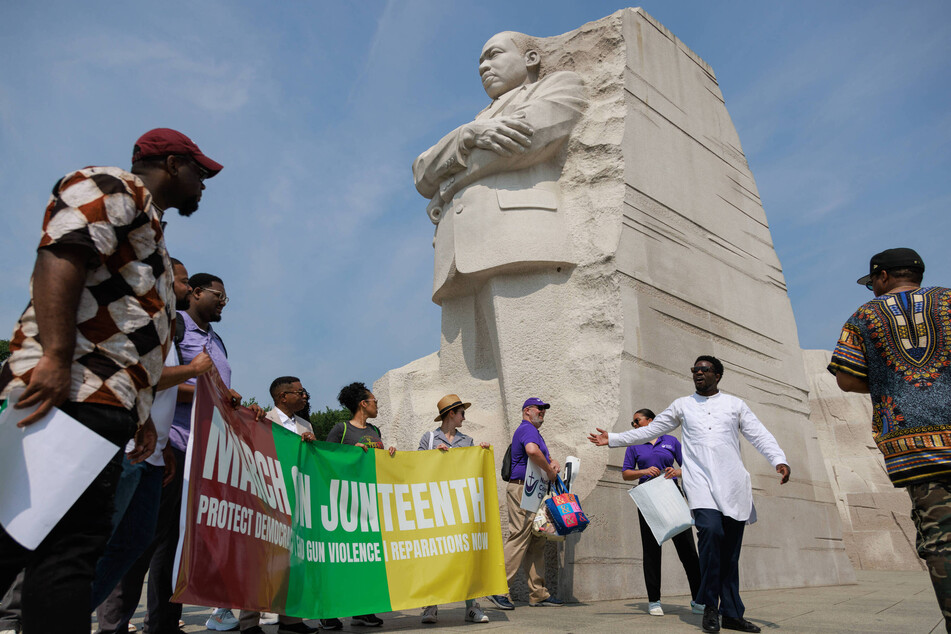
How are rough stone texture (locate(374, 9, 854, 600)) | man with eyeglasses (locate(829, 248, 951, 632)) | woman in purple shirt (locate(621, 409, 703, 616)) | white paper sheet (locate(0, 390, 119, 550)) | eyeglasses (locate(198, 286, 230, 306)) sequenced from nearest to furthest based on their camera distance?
white paper sheet (locate(0, 390, 119, 550))
man with eyeglasses (locate(829, 248, 951, 632))
eyeglasses (locate(198, 286, 230, 306))
woman in purple shirt (locate(621, 409, 703, 616))
rough stone texture (locate(374, 9, 854, 600))

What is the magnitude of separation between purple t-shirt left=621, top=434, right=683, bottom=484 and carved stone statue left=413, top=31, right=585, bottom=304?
202cm

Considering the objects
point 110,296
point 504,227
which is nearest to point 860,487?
point 504,227

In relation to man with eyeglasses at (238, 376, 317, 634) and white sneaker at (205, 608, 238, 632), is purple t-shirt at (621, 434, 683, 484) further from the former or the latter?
white sneaker at (205, 608, 238, 632)

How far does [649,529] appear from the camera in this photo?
507 cm

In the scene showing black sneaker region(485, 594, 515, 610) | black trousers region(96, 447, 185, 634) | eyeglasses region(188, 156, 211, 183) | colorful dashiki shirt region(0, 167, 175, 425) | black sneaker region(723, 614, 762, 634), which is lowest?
black sneaker region(723, 614, 762, 634)

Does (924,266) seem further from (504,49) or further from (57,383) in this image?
(504,49)

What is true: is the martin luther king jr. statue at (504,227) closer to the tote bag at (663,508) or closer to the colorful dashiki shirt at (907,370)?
the tote bag at (663,508)

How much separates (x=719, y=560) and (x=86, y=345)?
11.5 ft

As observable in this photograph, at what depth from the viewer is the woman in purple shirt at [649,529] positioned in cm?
495

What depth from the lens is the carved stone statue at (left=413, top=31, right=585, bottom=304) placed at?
6.93 meters

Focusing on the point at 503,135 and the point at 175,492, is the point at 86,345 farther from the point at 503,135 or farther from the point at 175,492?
the point at 503,135

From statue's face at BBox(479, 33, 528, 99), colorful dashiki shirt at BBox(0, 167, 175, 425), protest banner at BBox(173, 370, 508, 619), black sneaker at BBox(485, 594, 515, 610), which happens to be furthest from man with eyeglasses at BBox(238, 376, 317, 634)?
statue's face at BBox(479, 33, 528, 99)

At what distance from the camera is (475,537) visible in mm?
4801

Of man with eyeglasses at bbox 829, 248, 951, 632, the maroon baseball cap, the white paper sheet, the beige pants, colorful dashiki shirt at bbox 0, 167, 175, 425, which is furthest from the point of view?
the beige pants
